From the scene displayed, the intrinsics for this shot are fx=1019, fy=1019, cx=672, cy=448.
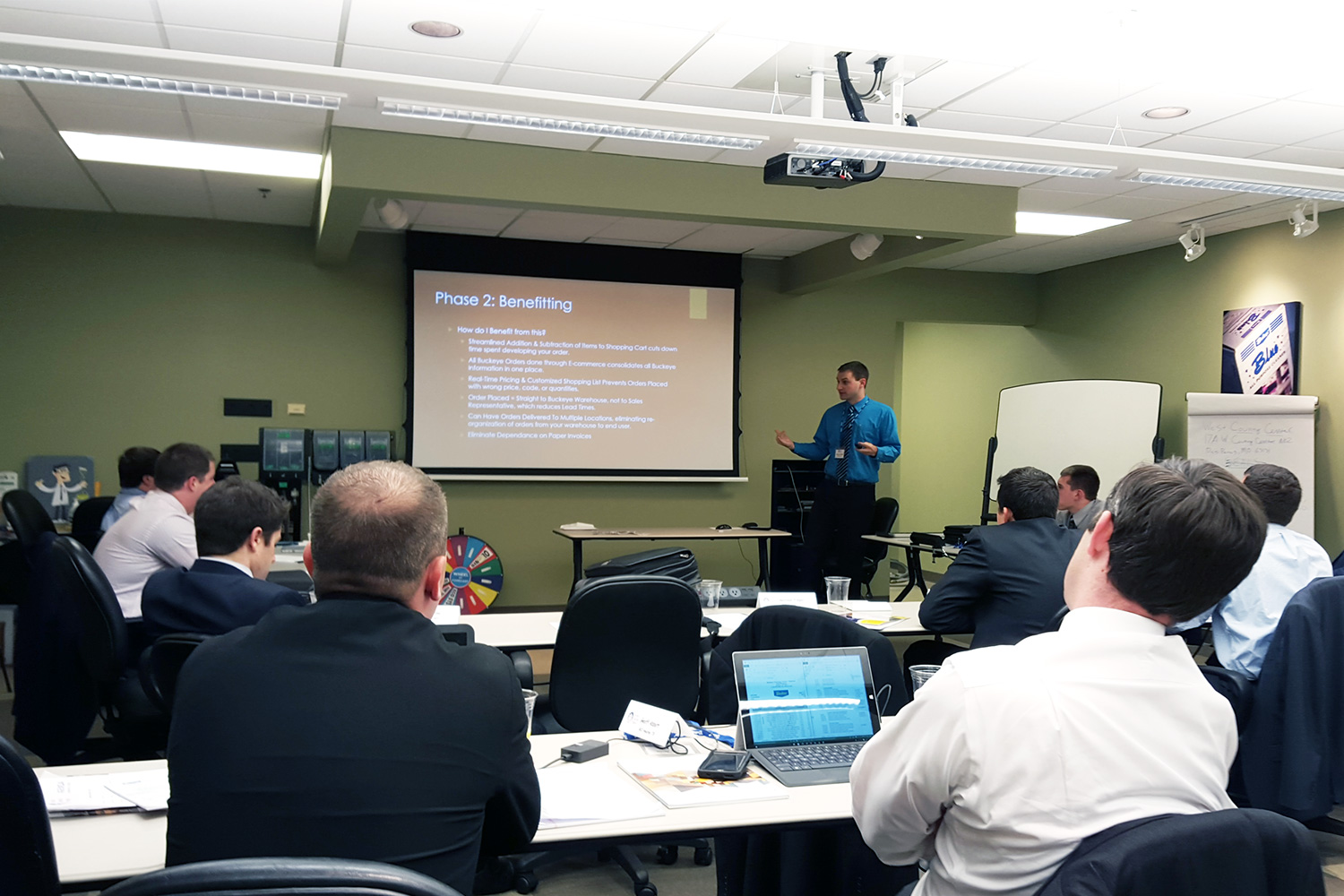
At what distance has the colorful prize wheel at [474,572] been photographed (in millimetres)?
7379

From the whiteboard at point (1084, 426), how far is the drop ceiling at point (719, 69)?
7.25ft

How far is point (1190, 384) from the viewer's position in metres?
7.28

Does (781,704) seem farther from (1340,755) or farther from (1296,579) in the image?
(1296,579)

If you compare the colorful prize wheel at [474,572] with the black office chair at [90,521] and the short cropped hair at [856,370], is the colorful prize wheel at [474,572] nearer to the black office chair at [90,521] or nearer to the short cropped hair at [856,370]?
the black office chair at [90,521]

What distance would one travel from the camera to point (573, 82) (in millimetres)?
4270

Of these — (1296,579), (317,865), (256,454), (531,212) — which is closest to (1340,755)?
(1296,579)

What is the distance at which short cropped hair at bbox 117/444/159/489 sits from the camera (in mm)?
4898

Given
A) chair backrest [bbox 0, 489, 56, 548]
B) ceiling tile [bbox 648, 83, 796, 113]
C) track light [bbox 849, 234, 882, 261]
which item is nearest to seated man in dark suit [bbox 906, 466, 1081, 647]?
ceiling tile [bbox 648, 83, 796, 113]

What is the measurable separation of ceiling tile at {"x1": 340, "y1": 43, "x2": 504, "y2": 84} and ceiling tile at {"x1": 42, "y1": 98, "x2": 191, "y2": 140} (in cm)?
106

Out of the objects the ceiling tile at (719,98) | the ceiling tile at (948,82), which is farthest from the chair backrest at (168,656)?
the ceiling tile at (948,82)

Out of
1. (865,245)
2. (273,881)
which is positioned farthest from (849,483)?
(273,881)

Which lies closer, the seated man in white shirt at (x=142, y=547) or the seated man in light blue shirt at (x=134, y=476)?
the seated man in white shirt at (x=142, y=547)

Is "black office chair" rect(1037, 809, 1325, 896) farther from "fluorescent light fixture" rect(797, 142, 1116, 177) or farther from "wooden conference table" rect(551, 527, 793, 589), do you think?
"wooden conference table" rect(551, 527, 793, 589)

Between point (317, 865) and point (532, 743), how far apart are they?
57.5 inches
